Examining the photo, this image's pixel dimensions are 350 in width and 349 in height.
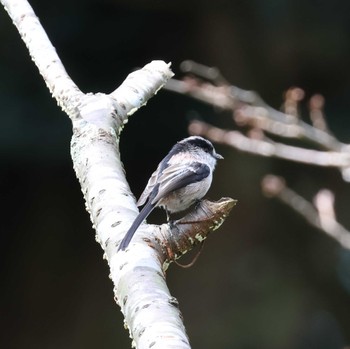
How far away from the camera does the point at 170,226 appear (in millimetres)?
1896

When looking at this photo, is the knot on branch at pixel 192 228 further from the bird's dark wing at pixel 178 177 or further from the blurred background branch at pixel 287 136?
the blurred background branch at pixel 287 136

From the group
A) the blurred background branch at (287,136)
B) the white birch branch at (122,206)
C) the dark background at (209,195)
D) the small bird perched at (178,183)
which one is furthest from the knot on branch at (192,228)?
the dark background at (209,195)

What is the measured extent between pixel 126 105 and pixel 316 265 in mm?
4864

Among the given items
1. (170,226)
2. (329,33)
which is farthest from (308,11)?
(170,226)

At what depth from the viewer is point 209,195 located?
22.0 feet

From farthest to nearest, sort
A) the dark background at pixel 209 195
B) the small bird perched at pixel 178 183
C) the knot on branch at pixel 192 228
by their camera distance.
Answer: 1. the dark background at pixel 209 195
2. the small bird perched at pixel 178 183
3. the knot on branch at pixel 192 228

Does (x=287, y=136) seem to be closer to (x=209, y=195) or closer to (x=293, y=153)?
(x=293, y=153)

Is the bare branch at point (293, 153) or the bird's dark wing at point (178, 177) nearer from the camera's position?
the bird's dark wing at point (178, 177)

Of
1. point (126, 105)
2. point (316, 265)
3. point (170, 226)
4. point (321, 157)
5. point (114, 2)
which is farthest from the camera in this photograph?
point (316, 265)

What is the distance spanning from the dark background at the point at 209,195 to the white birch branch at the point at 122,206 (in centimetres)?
367

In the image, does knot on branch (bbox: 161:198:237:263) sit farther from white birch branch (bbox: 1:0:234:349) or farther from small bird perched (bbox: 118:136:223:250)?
small bird perched (bbox: 118:136:223:250)

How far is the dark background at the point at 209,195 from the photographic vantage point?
627cm

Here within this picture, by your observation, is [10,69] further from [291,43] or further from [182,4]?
[291,43]

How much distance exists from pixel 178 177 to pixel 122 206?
2.61 ft
